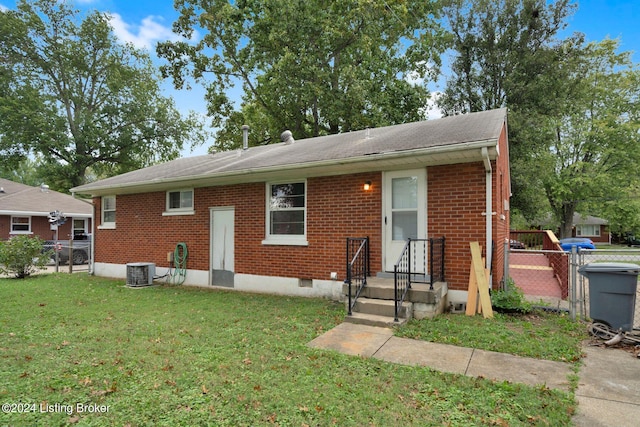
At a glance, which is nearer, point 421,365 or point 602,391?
point 602,391

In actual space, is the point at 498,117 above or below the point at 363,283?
above

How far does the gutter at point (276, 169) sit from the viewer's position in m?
5.60

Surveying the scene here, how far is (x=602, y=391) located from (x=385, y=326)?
2621mm

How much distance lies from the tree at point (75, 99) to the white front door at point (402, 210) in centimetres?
2512

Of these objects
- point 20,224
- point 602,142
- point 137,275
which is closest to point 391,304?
point 137,275

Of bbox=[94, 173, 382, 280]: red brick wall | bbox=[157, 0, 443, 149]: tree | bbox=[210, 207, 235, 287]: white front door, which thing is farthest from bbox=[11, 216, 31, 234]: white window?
bbox=[210, 207, 235, 287]: white front door

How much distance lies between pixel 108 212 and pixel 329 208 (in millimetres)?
8689

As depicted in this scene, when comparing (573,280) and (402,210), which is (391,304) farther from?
(573,280)

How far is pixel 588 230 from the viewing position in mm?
40062

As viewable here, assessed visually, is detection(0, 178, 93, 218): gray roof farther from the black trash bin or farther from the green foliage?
the black trash bin

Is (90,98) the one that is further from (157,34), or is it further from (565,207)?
(565,207)

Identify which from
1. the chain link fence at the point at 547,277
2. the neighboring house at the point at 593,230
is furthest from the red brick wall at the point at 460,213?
the neighboring house at the point at 593,230

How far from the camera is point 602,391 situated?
128 inches

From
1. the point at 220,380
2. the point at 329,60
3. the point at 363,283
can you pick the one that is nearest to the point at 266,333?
the point at 220,380
